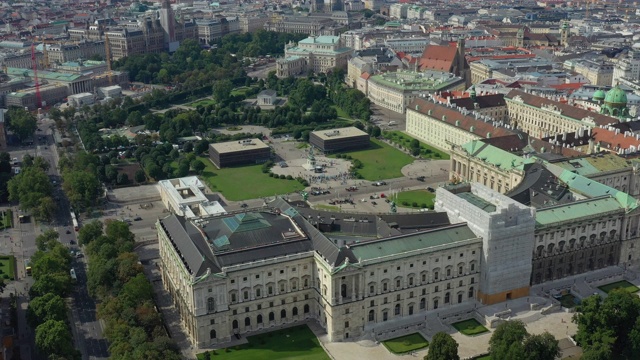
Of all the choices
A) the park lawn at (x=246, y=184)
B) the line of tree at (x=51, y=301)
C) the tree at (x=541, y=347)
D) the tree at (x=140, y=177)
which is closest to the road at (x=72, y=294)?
the line of tree at (x=51, y=301)

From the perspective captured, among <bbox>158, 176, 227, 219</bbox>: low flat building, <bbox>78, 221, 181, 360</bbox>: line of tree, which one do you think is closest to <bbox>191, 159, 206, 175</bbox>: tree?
<bbox>158, 176, 227, 219</bbox>: low flat building

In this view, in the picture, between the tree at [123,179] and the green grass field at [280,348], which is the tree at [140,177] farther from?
the green grass field at [280,348]

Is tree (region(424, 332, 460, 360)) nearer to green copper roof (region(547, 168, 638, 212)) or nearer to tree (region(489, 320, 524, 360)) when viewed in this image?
tree (region(489, 320, 524, 360))

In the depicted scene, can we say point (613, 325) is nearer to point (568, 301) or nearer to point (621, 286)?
point (568, 301)

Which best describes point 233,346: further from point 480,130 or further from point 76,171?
point 480,130

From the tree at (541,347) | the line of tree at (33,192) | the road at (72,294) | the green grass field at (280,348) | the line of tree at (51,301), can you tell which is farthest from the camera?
the line of tree at (33,192)

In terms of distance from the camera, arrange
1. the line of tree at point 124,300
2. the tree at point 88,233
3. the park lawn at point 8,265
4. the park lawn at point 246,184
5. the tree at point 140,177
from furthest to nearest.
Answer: the tree at point 140,177, the park lawn at point 246,184, the tree at point 88,233, the park lawn at point 8,265, the line of tree at point 124,300
